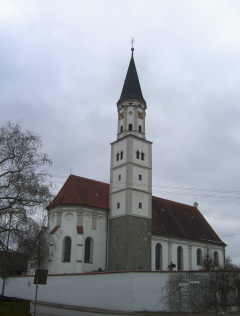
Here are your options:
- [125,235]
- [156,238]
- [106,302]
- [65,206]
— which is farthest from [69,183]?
[106,302]

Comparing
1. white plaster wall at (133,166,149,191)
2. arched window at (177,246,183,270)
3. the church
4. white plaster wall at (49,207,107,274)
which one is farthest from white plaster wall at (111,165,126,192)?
arched window at (177,246,183,270)

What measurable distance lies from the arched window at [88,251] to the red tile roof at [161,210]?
4.38m

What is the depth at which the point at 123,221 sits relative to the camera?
43688 mm

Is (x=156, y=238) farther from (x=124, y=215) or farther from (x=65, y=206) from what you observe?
(x=65, y=206)

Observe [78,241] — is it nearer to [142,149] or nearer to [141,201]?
[141,201]

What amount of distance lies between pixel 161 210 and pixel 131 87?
1895 centimetres

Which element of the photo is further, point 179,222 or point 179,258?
point 179,222

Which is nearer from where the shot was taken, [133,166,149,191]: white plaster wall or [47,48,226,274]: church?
[47,48,226,274]: church

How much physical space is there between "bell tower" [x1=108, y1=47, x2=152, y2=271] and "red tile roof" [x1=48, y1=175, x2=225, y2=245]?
2600mm

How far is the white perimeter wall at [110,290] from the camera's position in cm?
2619

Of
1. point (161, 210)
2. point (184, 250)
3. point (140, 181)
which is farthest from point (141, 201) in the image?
point (184, 250)

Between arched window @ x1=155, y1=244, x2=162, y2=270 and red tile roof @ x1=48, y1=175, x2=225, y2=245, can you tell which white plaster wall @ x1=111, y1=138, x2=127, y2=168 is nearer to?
red tile roof @ x1=48, y1=175, x2=225, y2=245

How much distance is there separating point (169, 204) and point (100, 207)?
16.4 meters

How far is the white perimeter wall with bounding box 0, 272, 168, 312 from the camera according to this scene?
1031 inches
